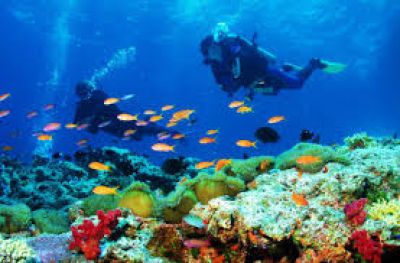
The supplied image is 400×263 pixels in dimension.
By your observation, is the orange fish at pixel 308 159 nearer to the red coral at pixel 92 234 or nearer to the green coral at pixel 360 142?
the red coral at pixel 92 234

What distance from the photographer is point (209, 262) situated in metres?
4.35

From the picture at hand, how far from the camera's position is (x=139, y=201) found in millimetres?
5496

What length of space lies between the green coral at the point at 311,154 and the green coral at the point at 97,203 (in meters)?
2.99

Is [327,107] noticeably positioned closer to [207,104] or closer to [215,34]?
[207,104]

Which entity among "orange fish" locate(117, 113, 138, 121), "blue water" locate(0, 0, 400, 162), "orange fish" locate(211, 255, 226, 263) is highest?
"blue water" locate(0, 0, 400, 162)

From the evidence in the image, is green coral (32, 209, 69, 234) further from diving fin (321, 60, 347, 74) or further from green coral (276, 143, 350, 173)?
diving fin (321, 60, 347, 74)

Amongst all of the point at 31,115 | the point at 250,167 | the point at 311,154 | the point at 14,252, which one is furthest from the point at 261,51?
the point at 14,252

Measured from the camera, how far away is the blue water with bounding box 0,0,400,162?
38438 millimetres

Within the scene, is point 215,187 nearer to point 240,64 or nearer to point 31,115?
point 31,115

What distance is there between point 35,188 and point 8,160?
3.72 meters

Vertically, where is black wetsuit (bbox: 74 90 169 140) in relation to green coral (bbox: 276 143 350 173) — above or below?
above

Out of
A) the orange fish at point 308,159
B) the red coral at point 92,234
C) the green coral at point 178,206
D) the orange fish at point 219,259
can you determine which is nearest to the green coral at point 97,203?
the green coral at point 178,206

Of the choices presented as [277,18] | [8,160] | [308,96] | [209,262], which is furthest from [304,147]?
[308,96]

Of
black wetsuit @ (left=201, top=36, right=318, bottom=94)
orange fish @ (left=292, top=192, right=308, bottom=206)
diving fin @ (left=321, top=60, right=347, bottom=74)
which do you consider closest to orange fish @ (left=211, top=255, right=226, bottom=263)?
orange fish @ (left=292, top=192, right=308, bottom=206)
